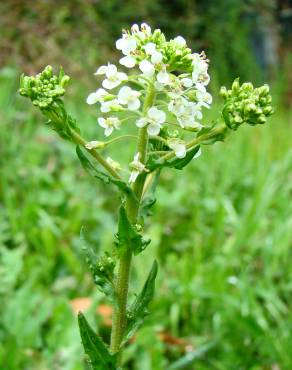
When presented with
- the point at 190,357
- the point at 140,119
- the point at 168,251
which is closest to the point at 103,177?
the point at 140,119

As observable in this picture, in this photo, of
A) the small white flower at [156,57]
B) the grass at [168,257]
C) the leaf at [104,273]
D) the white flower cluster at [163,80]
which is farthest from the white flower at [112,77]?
the grass at [168,257]

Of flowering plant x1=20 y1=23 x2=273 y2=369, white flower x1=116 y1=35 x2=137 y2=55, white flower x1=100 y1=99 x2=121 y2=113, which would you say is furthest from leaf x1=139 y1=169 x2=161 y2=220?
white flower x1=116 y1=35 x2=137 y2=55

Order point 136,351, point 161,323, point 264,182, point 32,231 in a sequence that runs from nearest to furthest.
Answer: point 136,351
point 161,323
point 32,231
point 264,182

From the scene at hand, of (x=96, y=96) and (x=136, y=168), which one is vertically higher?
(x=96, y=96)

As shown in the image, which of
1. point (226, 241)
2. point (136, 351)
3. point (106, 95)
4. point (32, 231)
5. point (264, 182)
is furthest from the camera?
→ point (264, 182)

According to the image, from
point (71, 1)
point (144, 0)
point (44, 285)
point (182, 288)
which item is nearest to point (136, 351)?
point (182, 288)

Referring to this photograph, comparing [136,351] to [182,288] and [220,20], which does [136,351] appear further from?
[220,20]

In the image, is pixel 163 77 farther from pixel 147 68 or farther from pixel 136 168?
pixel 136 168
